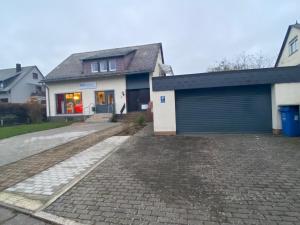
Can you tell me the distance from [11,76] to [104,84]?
75.2 feet

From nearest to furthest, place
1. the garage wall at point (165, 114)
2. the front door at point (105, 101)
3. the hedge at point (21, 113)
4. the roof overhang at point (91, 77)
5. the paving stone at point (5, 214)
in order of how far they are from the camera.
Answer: the paving stone at point (5, 214) → the garage wall at point (165, 114) → the roof overhang at point (91, 77) → the front door at point (105, 101) → the hedge at point (21, 113)

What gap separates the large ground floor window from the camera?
22.3 metres

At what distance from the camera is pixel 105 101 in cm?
2150

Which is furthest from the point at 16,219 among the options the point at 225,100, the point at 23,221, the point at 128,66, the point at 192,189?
the point at 128,66

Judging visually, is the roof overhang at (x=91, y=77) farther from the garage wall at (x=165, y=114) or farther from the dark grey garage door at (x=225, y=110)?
the dark grey garage door at (x=225, y=110)

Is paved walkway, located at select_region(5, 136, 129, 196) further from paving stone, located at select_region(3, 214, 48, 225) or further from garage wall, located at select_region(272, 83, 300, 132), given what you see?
garage wall, located at select_region(272, 83, 300, 132)

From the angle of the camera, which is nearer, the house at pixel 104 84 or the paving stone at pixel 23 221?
the paving stone at pixel 23 221

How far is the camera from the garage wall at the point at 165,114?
426 inches

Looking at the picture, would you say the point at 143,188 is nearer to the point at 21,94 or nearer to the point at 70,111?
the point at 70,111

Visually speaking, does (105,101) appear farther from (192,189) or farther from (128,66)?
(192,189)

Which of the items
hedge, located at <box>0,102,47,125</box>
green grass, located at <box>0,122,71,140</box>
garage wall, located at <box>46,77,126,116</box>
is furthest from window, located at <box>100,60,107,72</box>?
hedge, located at <box>0,102,47,125</box>

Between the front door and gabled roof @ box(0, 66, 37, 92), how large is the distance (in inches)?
802

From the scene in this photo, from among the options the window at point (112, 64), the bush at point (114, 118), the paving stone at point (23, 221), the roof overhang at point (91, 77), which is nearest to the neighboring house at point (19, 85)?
the roof overhang at point (91, 77)

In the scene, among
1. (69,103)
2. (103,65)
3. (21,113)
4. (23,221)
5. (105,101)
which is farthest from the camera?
(69,103)
